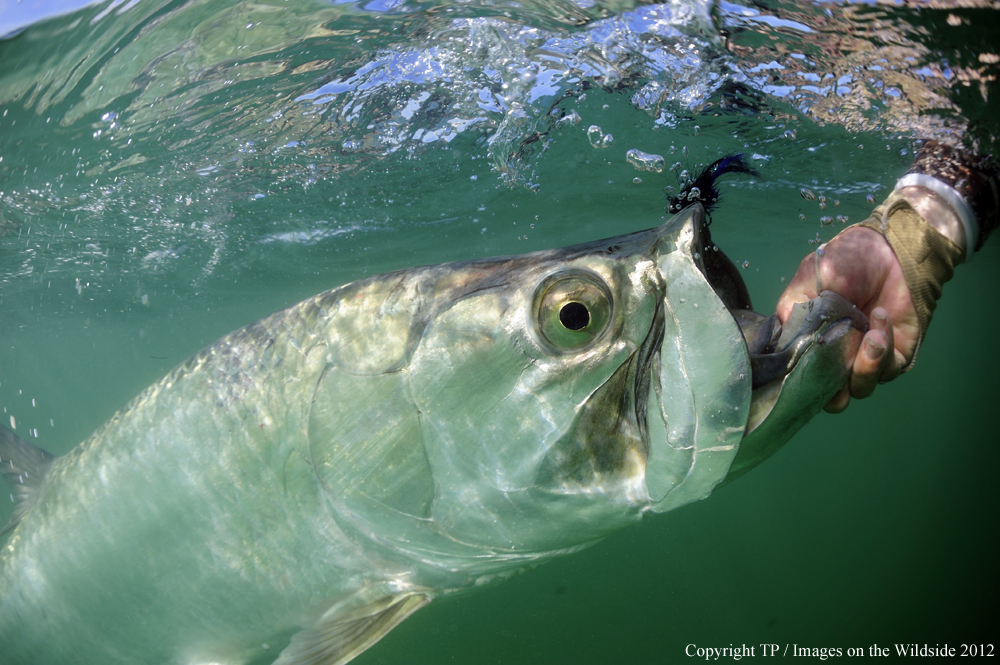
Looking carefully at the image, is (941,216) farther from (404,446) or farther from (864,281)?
(404,446)

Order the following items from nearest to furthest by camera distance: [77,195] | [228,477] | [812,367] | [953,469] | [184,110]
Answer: [812,367] < [228,477] < [184,110] < [77,195] < [953,469]

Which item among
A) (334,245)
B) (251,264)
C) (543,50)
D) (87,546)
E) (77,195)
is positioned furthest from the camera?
(251,264)

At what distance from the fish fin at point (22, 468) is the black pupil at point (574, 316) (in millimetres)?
3227

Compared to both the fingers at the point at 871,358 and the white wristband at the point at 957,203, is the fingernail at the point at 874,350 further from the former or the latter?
the white wristband at the point at 957,203

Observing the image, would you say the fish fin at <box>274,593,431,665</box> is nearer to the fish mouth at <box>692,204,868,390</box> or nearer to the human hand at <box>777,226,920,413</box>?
the fish mouth at <box>692,204,868,390</box>

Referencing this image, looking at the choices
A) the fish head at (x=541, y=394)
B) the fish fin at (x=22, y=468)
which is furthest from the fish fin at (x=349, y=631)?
the fish fin at (x=22, y=468)

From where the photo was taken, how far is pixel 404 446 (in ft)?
6.21

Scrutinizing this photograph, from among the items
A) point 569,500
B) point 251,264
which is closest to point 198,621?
point 569,500

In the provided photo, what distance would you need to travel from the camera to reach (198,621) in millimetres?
2357

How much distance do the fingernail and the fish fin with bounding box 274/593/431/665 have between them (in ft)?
5.75

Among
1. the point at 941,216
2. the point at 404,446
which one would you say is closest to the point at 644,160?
the point at 941,216

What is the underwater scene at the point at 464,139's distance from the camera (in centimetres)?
481

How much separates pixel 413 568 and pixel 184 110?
6814 millimetres

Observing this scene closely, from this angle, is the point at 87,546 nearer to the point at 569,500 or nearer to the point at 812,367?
the point at 569,500
